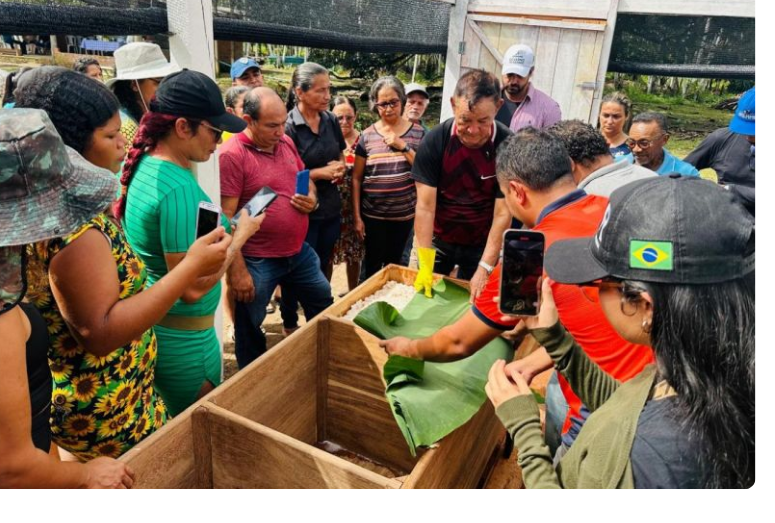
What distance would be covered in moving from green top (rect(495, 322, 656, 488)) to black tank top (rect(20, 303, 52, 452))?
1.07m

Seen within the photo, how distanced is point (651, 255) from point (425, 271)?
1727mm

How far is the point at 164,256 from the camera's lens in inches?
72.2

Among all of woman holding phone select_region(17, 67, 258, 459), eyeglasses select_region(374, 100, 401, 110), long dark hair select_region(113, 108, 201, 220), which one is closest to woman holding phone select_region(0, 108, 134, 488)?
woman holding phone select_region(17, 67, 258, 459)

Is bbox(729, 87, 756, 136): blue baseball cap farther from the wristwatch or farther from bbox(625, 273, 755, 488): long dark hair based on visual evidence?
bbox(625, 273, 755, 488): long dark hair

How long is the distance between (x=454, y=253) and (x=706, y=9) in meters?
4.28

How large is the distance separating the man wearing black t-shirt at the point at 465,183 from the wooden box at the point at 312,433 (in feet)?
1.49

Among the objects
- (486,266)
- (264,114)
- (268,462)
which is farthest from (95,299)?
(486,266)

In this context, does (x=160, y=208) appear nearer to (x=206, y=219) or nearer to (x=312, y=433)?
(x=206, y=219)

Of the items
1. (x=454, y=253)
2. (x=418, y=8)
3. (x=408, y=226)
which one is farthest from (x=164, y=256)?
(x=418, y=8)

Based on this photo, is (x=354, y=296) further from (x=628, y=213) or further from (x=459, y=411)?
(x=628, y=213)

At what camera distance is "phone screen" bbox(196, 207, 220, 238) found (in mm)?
1750

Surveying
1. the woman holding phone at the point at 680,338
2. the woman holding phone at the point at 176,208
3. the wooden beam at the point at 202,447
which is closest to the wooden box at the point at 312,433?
the wooden beam at the point at 202,447

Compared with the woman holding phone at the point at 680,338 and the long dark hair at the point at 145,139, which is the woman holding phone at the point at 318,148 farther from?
the woman holding phone at the point at 680,338

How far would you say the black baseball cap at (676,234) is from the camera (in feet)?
2.96
